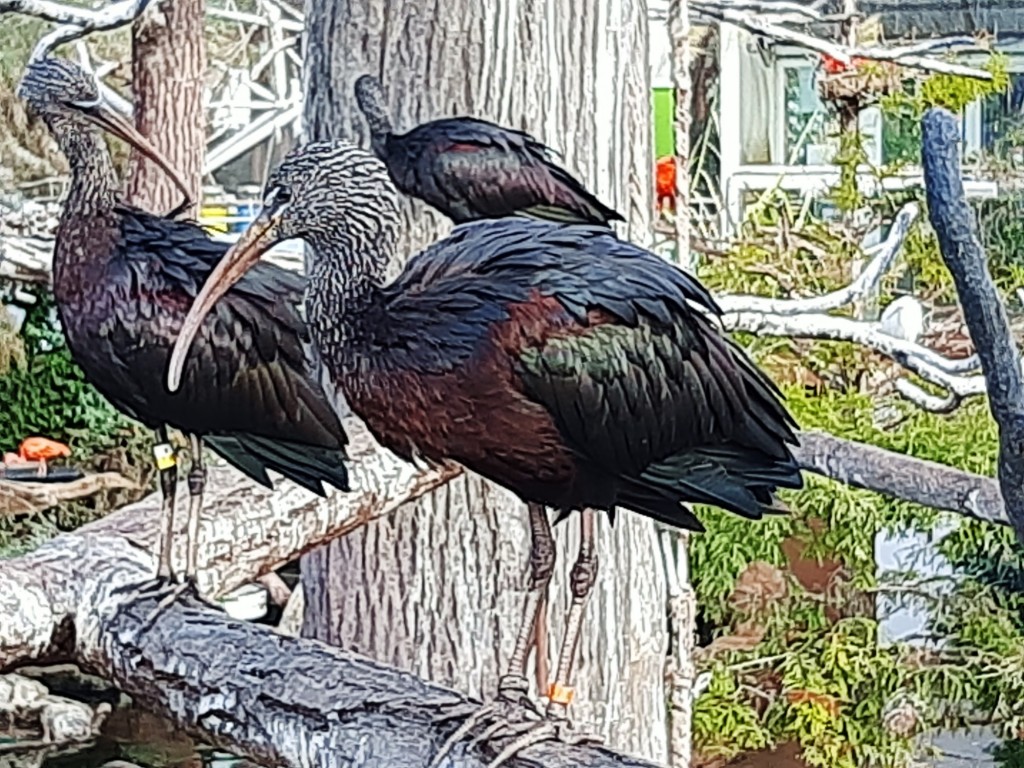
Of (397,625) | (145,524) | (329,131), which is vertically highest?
(329,131)

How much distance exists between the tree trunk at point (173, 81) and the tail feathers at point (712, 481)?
2.80ft

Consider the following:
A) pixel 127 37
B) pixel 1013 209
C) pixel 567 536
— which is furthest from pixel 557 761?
pixel 127 37

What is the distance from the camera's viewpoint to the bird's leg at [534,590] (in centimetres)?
101

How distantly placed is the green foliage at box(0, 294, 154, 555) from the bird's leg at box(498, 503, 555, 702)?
120 centimetres

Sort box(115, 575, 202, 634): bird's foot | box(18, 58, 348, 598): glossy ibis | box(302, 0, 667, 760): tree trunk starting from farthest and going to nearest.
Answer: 1. box(302, 0, 667, 760): tree trunk
2. box(115, 575, 202, 634): bird's foot
3. box(18, 58, 348, 598): glossy ibis

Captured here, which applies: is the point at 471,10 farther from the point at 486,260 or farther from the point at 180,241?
the point at 486,260

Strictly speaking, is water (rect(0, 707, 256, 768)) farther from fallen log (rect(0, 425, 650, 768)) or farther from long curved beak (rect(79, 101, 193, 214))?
long curved beak (rect(79, 101, 193, 214))

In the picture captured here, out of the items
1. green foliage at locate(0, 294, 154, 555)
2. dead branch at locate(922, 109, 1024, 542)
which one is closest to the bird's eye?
dead branch at locate(922, 109, 1024, 542)

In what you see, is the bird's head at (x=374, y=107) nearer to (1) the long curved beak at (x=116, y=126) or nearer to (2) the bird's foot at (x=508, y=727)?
(1) the long curved beak at (x=116, y=126)

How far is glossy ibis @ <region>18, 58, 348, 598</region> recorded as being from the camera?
3.76ft

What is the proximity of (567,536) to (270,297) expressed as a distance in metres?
0.38

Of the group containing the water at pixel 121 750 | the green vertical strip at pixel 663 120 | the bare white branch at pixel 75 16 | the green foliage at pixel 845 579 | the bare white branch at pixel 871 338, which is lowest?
the water at pixel 121 750

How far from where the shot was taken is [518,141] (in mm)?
1201

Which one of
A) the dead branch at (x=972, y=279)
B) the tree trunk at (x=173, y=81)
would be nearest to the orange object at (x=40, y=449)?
the tree trunk at (x=173, y=81)
